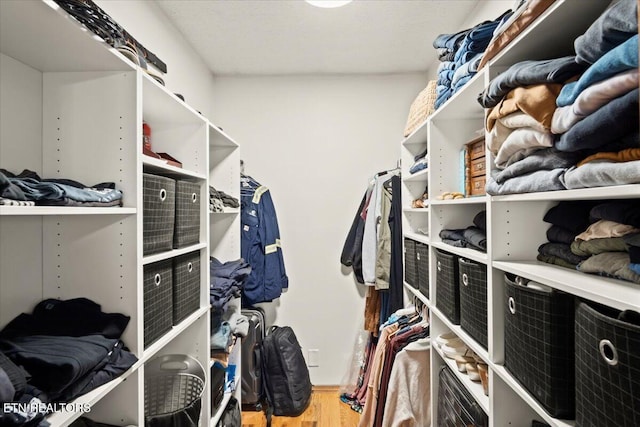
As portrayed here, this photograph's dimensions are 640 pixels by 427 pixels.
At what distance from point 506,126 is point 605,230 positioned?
0.37 meters

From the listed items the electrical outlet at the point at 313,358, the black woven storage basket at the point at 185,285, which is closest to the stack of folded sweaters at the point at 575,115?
the black woven storage basket at the point at 185,285

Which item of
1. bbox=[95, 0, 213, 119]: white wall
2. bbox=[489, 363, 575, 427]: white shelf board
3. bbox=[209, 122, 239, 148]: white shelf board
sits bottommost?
bbox=[489, 363, 575, 427]: white shelf board

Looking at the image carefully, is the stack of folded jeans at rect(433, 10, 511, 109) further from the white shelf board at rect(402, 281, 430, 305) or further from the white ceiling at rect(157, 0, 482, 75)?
the white shelf board at rect(402, 281, 430, 305)

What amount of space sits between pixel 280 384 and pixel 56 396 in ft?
6.47

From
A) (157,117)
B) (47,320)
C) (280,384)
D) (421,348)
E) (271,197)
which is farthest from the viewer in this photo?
(271,197)

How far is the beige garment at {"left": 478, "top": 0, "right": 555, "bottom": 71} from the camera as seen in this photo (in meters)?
0.83

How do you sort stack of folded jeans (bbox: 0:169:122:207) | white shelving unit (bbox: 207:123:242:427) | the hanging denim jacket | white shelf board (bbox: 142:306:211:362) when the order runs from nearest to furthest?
stack of folded jeans (bbox: 0:169:122:207) < white shelf board (bbox: 142:306:211:362) < white shelving unit (bbox: 207:123:242:427) < the hanging denim jacket

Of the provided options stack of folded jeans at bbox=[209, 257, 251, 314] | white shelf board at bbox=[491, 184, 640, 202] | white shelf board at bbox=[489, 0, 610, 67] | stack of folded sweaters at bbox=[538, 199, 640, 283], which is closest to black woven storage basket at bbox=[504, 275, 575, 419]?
stack of folded sweaters at bbox=[538, 199, 640, 283]

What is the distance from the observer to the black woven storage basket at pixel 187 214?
1.45 meters

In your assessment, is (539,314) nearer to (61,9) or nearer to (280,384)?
(61,9)

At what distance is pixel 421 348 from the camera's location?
190cm

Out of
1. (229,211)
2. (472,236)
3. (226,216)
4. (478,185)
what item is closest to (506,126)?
(472,236)

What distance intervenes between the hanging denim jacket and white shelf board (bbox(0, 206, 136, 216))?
5.53 ft

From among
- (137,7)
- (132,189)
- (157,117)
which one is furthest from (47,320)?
(137,7)
